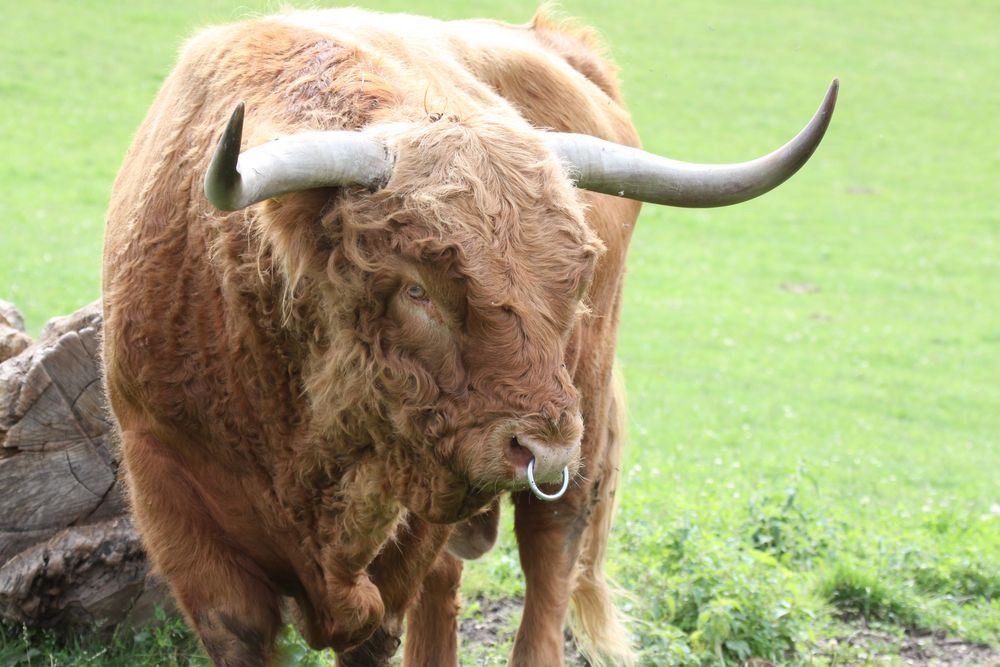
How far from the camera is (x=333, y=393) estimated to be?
3.82 m

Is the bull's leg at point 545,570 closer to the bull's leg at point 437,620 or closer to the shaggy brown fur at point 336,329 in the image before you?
the shaggy brown fur at point 336,329

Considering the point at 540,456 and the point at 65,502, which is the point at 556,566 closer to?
the point at 65,502

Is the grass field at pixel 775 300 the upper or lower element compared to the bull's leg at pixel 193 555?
lower

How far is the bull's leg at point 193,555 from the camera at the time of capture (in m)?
4.19

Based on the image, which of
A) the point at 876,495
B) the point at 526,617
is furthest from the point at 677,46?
the point at 526,617

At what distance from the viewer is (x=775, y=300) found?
1995 cm

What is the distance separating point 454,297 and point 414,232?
214 mm

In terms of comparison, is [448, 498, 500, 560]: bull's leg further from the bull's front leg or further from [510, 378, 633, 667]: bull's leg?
the bull's front leg

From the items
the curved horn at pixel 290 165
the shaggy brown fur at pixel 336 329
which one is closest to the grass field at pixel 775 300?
the shaggy brown fur at pixel 336 329

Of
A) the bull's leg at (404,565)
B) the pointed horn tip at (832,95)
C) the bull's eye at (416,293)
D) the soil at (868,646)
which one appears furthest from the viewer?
the soil at (868,646)

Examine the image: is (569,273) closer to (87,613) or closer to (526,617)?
(526,617)

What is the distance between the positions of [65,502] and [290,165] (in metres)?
2.57

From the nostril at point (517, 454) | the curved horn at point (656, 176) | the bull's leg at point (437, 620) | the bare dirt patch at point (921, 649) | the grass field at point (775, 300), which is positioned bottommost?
the grass field at point (775, 300)

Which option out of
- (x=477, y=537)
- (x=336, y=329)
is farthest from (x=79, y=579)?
(x=336, y=329)
